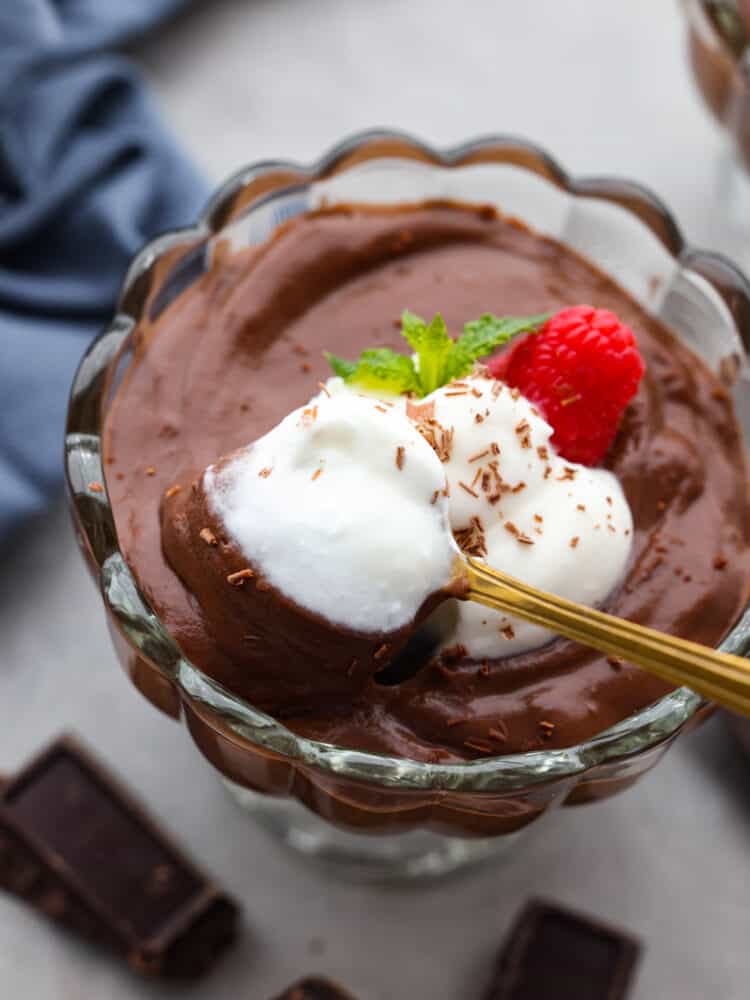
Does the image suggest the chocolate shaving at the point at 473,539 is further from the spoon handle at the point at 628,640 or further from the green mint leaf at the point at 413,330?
the green mint leaf at the point at 413,330

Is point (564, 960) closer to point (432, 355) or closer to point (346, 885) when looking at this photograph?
point (346, 885)

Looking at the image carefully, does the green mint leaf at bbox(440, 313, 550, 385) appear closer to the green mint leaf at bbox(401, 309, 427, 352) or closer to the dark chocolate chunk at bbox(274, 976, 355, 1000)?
the green mint leaf at bbox(401, 309, 427, 352)

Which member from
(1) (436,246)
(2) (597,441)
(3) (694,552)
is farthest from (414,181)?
(3) (694,552)

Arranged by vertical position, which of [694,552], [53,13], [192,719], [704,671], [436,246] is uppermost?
[53,13]

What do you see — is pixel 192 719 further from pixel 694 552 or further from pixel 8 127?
pixel 8 127

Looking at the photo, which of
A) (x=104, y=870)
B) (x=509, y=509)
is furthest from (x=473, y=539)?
(x=104, y=870)

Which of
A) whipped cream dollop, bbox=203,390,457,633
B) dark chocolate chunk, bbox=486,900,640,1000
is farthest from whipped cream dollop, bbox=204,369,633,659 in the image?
dark chocolate chunk, bbox=486,900,640,1000
